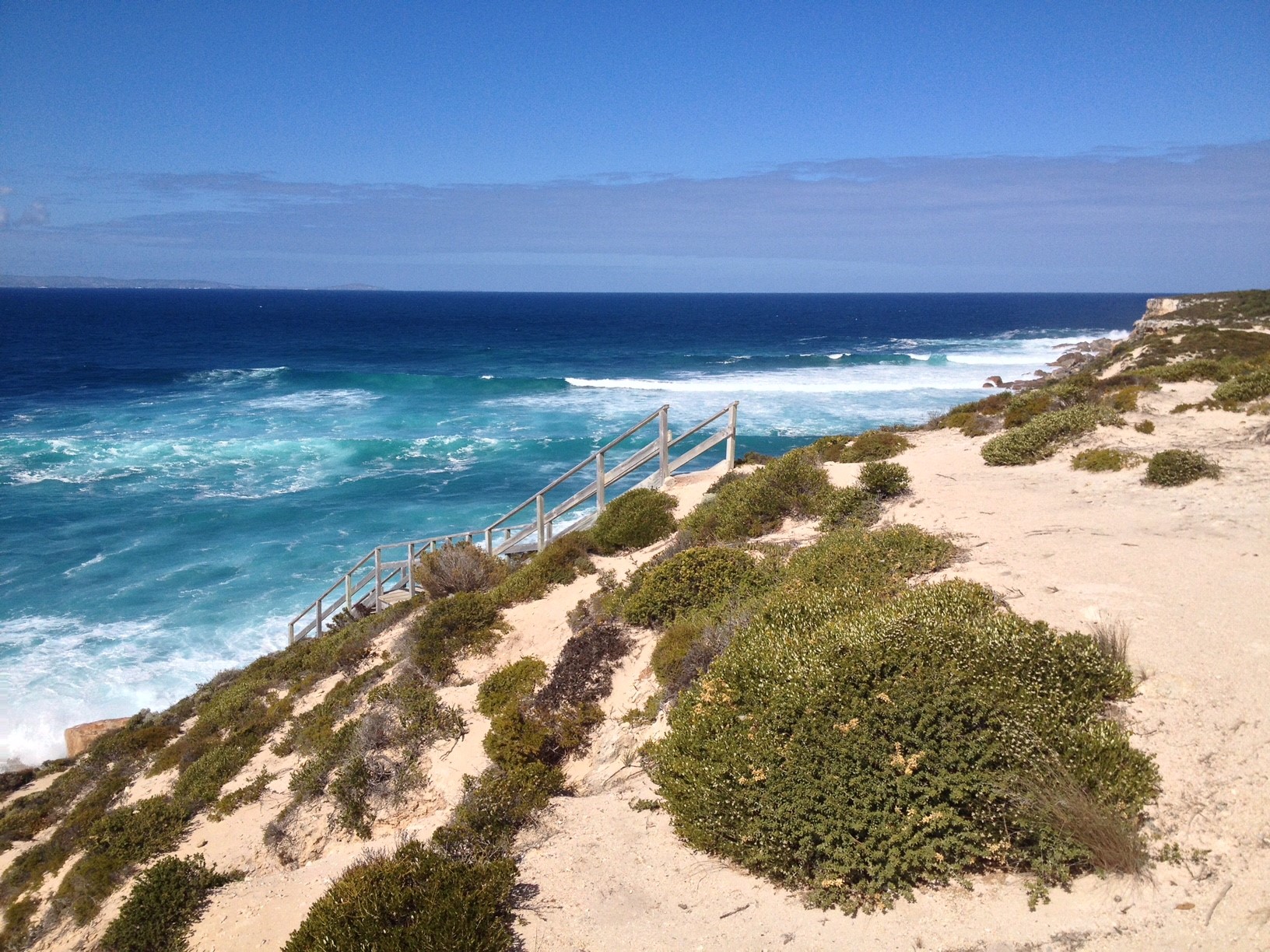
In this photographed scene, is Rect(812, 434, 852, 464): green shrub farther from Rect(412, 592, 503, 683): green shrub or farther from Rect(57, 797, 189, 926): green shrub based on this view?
Rect(57, 797, 189, 926): green shrub

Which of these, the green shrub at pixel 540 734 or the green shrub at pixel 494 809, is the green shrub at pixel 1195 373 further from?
the green shrub at pixel 494 809

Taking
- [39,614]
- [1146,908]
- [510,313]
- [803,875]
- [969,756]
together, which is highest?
[510,313]

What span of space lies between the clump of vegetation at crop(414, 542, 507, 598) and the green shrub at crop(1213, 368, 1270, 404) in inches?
591

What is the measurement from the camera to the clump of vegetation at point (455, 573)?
43.5 ft

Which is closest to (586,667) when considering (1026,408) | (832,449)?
(832,449)

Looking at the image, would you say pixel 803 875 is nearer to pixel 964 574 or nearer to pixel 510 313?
pixel 964 574

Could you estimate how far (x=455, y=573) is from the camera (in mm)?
13289

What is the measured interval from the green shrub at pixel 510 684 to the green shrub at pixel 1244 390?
15.4 meters

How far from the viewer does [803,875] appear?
4887 mm

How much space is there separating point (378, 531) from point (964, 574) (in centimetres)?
1971

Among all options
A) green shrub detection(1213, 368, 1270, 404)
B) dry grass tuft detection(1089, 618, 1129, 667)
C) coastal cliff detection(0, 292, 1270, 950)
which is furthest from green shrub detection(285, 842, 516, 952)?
green shrub detection(1213, 368, 1270, 404)

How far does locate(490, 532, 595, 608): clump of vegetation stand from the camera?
1177 cm

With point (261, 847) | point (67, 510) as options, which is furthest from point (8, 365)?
point (261, 847)

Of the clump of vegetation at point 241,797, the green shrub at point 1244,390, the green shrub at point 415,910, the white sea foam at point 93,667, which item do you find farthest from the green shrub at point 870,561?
the white sea foam at point 93,667
